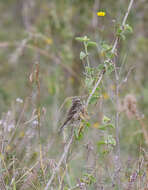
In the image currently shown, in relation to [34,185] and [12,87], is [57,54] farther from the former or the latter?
[34,185]

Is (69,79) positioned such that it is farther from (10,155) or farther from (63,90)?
(10,155)

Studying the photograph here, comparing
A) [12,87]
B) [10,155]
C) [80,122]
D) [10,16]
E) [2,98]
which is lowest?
[10,155]

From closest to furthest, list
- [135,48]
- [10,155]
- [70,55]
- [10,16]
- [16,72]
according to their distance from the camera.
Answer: [10,155], [70,55], [135,48], [16,72], [10,16]

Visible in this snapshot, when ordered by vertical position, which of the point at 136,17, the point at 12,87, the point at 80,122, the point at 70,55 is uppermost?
the point at 136,17

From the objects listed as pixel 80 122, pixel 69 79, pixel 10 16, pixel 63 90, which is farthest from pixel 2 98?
pixel 10 16

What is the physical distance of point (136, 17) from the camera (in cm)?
387

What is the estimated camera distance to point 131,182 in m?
1.34

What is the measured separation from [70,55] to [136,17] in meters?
0.93

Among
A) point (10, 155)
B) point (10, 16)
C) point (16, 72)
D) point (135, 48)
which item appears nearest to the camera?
point (10, 155)

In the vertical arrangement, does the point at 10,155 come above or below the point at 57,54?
below

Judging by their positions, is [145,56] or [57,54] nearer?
[57,54]

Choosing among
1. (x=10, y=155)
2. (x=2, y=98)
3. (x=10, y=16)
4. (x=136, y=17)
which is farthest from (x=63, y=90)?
(x=10, y=16)

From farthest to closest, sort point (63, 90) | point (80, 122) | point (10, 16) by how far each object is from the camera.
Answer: point (10, 16), point (63, 90), point (80, 122)

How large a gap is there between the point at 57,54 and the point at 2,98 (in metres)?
0.90
